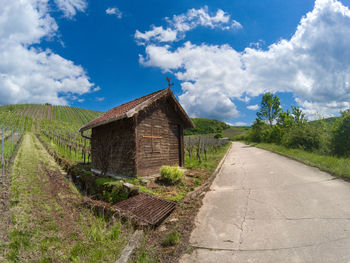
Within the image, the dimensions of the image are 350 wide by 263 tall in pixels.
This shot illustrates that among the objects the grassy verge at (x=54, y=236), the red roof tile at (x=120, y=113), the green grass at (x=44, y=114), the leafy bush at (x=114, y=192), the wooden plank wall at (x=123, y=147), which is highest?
the green grass at (x=44, y=114)

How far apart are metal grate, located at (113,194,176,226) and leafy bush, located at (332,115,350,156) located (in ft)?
45.7

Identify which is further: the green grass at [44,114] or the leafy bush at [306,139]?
the green grass at [44,114]

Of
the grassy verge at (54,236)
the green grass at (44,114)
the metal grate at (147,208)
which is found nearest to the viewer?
the grassy verge at (54,236)

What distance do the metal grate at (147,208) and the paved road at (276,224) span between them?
3.38 feet

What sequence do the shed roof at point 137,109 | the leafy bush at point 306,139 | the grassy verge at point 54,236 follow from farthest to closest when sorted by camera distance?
the leafy bush at point 306,139
the shed roof at point 137,109
the grassy verge at point 54,236

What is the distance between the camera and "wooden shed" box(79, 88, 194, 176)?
819 centimetres

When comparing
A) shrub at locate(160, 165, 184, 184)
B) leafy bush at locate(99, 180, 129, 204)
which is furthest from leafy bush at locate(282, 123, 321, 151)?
leafy bush at locate(99, 180, 129, 204)

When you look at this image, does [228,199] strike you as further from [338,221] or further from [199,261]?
[199,261]

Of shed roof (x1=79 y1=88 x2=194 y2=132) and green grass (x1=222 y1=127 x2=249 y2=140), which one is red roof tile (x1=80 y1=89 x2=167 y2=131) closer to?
shed roof (x1=79 y1=88 x2=194 y2=132)

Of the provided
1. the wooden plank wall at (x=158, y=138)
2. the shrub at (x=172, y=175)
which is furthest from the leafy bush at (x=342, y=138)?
the shrub at (x=172, y=175)

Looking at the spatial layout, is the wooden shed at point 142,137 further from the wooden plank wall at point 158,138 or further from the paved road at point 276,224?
the paved road at point 276,224

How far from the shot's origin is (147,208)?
505 centimetres

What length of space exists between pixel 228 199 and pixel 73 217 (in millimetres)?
4854

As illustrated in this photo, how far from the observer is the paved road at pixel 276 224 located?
2932mm
